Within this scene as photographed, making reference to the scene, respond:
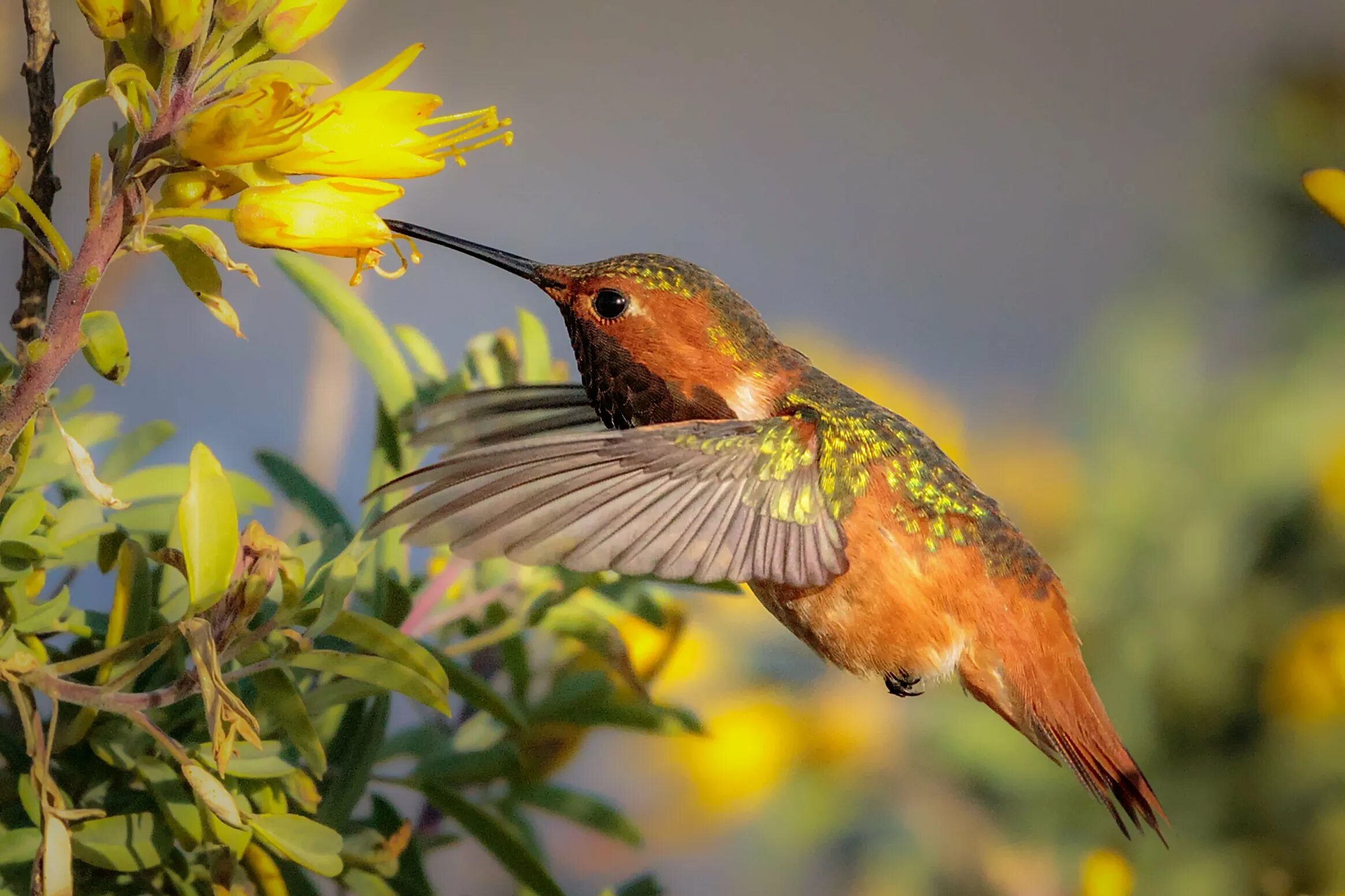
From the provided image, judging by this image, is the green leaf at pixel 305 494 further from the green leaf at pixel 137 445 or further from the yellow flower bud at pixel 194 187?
the yellow flower bud at pixel 194 187

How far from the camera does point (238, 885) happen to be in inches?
21.2

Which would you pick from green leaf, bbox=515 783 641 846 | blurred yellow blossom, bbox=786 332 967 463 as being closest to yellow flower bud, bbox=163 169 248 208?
green leaf, bbox=515 783 641 846

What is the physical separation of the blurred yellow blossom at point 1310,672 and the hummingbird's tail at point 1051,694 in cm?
27

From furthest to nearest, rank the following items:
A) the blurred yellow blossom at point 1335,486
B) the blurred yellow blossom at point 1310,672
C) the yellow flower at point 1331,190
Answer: the blurred yellow blossom at point 1335,486, the blurred yellow blossom at point 1310,672, the yellow flower at point 1331,190

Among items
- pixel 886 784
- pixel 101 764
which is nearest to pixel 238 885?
pixel 101 764

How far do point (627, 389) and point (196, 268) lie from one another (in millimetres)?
284

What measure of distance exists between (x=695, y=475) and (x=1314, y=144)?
3.27 ft

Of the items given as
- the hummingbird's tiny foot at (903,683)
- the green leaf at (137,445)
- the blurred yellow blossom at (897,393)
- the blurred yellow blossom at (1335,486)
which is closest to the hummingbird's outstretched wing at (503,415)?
the green leaf at (137,445)

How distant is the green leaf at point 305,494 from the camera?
0.68 m

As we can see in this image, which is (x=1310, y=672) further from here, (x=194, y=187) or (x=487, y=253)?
(x=194, y=187)

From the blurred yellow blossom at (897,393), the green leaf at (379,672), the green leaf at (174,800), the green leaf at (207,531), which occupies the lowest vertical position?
the green leaf at (174,800)

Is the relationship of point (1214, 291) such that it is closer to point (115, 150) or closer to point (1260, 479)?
point (1260, 479)

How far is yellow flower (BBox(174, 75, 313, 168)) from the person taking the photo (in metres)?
0.44

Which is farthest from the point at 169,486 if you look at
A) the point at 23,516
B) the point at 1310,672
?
the point at 1310,672
